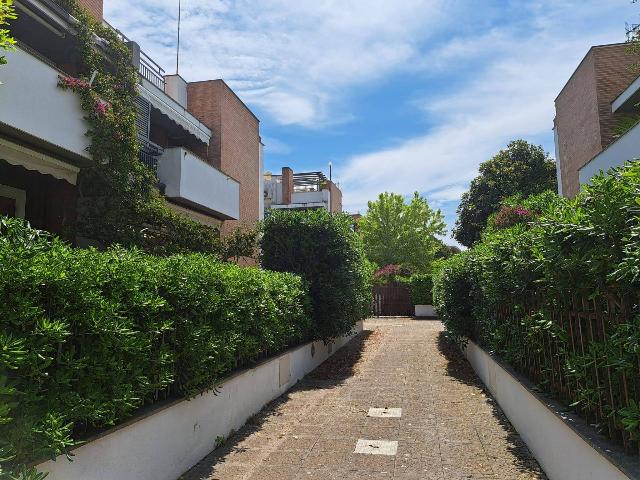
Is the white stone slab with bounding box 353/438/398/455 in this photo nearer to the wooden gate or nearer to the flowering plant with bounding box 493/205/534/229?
the flowering plant with bounding box 493/205/534/229

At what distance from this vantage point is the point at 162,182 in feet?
43.0

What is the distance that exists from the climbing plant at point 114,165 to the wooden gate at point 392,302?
62.8ft

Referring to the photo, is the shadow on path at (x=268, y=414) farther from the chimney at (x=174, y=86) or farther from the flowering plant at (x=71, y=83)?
the chimney at (x=174, y=86)

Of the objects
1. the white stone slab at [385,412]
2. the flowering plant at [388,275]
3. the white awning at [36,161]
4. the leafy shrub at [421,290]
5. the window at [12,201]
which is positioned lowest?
the white stone slab at [385,412]

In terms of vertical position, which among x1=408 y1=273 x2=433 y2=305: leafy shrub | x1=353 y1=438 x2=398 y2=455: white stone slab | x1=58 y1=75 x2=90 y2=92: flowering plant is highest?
x1=58 y1=75 x2=90 y2=92: flowering plant

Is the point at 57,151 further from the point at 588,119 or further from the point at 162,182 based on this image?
the point at 588,119

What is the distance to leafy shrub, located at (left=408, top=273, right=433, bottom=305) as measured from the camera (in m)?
27.0

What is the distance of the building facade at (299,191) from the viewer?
3584 centimetres

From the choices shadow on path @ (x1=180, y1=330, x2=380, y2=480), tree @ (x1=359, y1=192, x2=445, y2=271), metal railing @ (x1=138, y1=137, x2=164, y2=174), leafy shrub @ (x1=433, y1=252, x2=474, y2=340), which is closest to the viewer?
shadow on path @ (x1=180, y1=330, x2=380, y2=480)

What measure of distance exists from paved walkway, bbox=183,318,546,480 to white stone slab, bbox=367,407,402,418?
14 millimetres

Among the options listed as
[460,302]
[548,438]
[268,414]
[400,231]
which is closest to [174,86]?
[460,302]

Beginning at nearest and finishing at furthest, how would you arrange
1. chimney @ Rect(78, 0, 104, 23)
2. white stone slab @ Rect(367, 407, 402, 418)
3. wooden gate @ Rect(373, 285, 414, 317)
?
white stone slab @ Rect(367, 407, 402, 418) < chimney @ Rect(78, 0, 104, 23) < wooden gate @ Rect(373, 285, 414, 317)

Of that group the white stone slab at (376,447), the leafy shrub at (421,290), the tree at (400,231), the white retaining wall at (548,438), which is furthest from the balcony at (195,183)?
the tree at (400,231)

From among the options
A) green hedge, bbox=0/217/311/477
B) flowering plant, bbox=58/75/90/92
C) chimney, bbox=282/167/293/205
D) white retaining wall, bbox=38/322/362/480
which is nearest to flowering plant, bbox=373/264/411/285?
chimney, bbox=282/167/293/205
